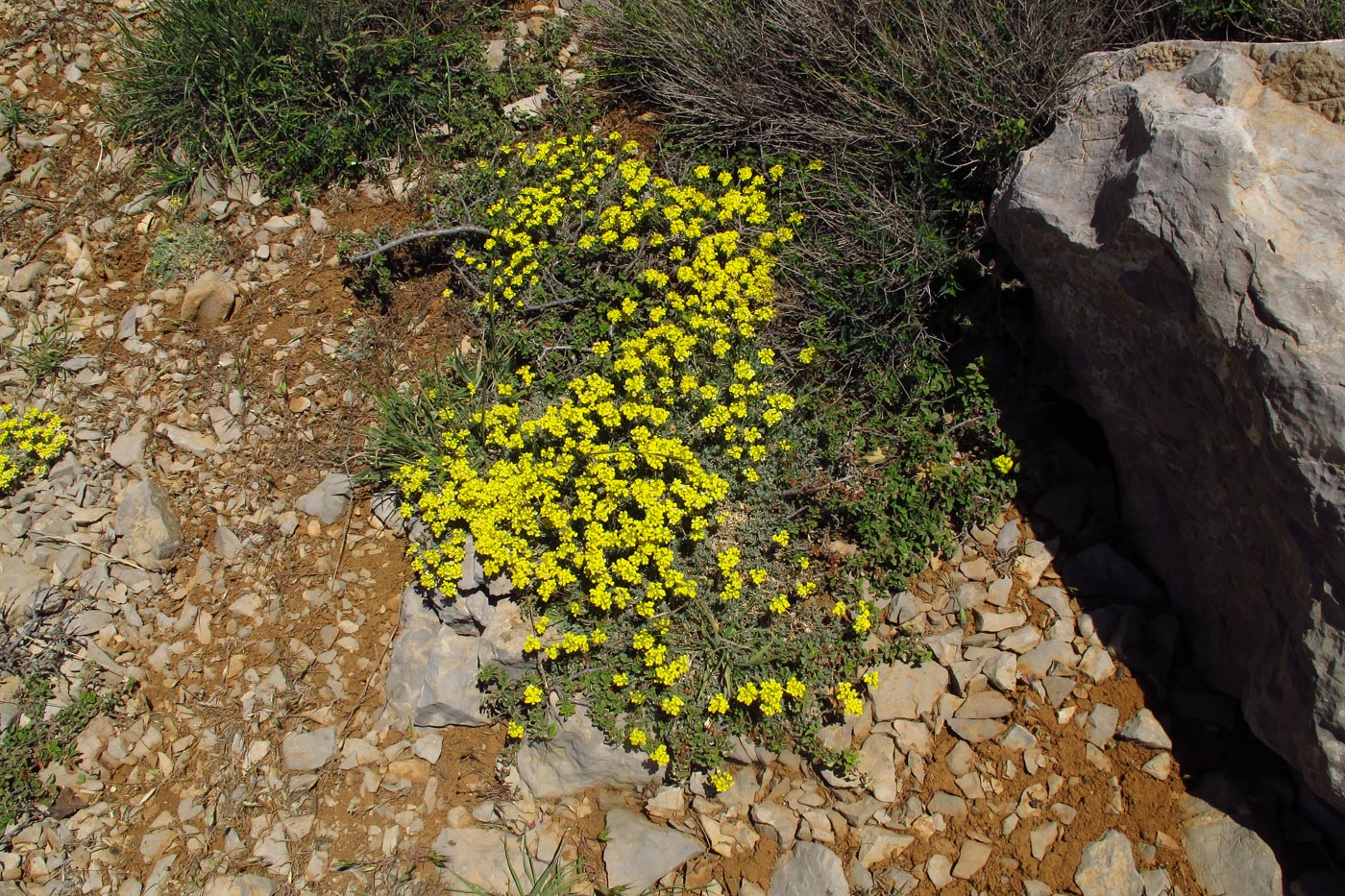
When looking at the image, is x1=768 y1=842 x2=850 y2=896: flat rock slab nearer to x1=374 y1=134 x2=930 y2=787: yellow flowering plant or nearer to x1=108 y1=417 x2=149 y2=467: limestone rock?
x1=374 y1=134 x2=930 y2=787: yellow flowering plant

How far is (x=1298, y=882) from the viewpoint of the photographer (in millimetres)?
3186

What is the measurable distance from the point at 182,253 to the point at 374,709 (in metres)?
2.84

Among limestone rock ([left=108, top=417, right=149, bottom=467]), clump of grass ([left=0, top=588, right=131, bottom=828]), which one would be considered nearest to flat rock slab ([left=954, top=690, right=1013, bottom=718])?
clump of grass ([left=0, top=588, right=131, bottom=828])

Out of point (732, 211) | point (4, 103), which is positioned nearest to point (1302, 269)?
point (732, 211)

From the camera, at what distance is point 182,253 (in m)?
5.19

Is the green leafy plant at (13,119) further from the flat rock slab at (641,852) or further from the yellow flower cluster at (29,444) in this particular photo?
the flat rock slab at (641,852)

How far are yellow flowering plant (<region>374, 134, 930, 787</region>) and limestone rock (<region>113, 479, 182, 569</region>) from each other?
43.8 inches

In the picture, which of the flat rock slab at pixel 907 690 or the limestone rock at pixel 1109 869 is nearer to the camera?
the limestone rock at pixel 1109 869

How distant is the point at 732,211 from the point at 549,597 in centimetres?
213

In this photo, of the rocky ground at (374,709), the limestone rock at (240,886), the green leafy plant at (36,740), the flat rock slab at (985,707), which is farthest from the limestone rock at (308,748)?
the flat rock slab at (985,707)

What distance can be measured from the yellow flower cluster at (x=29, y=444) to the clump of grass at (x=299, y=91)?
1679 mm

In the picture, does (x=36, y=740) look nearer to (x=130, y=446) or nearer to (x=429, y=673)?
(x=130, y=446)

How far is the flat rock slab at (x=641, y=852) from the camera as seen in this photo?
11.8ft

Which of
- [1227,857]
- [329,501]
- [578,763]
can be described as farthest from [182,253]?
[1227,857]
